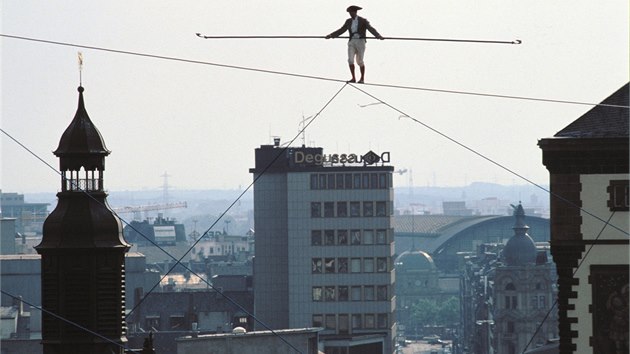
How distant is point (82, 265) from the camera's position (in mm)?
83875

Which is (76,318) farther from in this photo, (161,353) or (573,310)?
(161,353)

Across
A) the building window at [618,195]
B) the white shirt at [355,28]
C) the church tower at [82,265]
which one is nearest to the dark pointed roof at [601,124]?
the building window at [618,195]

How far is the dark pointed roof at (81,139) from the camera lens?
85938 mm

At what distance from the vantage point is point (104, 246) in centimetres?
8362

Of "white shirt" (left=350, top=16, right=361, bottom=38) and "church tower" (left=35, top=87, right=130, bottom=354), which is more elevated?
"white shirt" (left=350, top=16, right=361, bottom=38)

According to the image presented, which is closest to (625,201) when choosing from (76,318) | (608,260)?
(608,260)

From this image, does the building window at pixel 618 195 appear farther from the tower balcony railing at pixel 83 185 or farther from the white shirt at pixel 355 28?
the tower balcony railing at pixel 83 185

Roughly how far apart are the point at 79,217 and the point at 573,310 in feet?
143

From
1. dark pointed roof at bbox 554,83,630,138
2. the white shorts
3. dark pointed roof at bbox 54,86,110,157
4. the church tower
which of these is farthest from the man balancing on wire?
dark pointed roof at bbox 54,86,110,157

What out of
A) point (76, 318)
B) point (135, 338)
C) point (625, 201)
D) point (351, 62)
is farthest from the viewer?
point (135, 338)

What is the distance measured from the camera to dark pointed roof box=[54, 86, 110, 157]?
85938 millimetres

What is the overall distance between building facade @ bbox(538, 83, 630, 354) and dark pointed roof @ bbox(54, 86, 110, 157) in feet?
140

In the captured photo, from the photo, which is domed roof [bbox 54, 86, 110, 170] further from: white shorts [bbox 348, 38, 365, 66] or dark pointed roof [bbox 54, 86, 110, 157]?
white shorts [bbox 348, 38, 365, 66]

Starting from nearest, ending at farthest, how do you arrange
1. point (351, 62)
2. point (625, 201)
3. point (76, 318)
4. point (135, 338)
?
1. point (351, 62)
2. point (625, 201)
3. point (76, 318)
4. point (135, 338)
